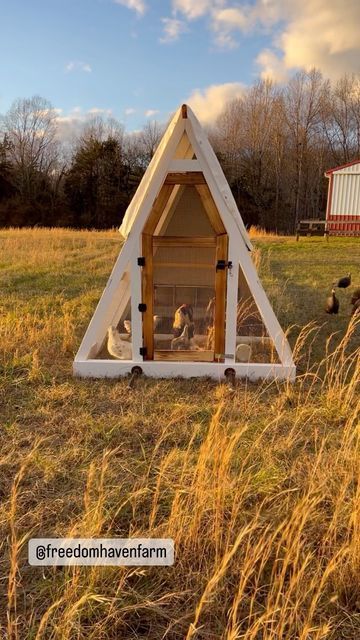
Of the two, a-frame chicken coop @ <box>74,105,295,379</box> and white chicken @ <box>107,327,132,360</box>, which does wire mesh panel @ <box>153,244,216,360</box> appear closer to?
a-frame chicken coop @ <box>74,105,295,379</box>

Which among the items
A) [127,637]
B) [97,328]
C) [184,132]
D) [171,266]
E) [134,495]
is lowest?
[127,637]

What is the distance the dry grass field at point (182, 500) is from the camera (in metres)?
1.64

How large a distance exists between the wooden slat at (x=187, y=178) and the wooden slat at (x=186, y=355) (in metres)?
1.56

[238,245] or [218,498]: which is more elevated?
[238,245]

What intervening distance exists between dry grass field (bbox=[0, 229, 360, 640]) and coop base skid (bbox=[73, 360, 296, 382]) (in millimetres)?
103

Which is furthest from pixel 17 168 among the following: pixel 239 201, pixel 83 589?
pixel 83 589

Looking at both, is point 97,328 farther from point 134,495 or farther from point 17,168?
point 17,168

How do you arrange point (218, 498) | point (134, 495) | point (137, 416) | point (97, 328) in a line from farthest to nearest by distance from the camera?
point (97, 328) → point (137, 416) → point (134, 495) → point (218, 498)

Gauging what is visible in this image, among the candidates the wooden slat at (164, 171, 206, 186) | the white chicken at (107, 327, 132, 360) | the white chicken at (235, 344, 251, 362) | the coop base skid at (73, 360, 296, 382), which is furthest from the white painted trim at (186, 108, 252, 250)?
the white chicken at (107, 327, 132, 360)

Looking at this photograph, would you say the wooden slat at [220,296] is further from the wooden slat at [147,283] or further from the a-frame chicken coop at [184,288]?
the wooden slat at [147,283]

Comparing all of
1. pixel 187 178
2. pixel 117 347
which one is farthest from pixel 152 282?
pixel 187 178

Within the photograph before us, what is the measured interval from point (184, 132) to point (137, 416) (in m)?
2.39

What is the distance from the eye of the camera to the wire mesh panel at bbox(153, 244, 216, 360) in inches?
161

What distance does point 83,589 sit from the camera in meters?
1.71
